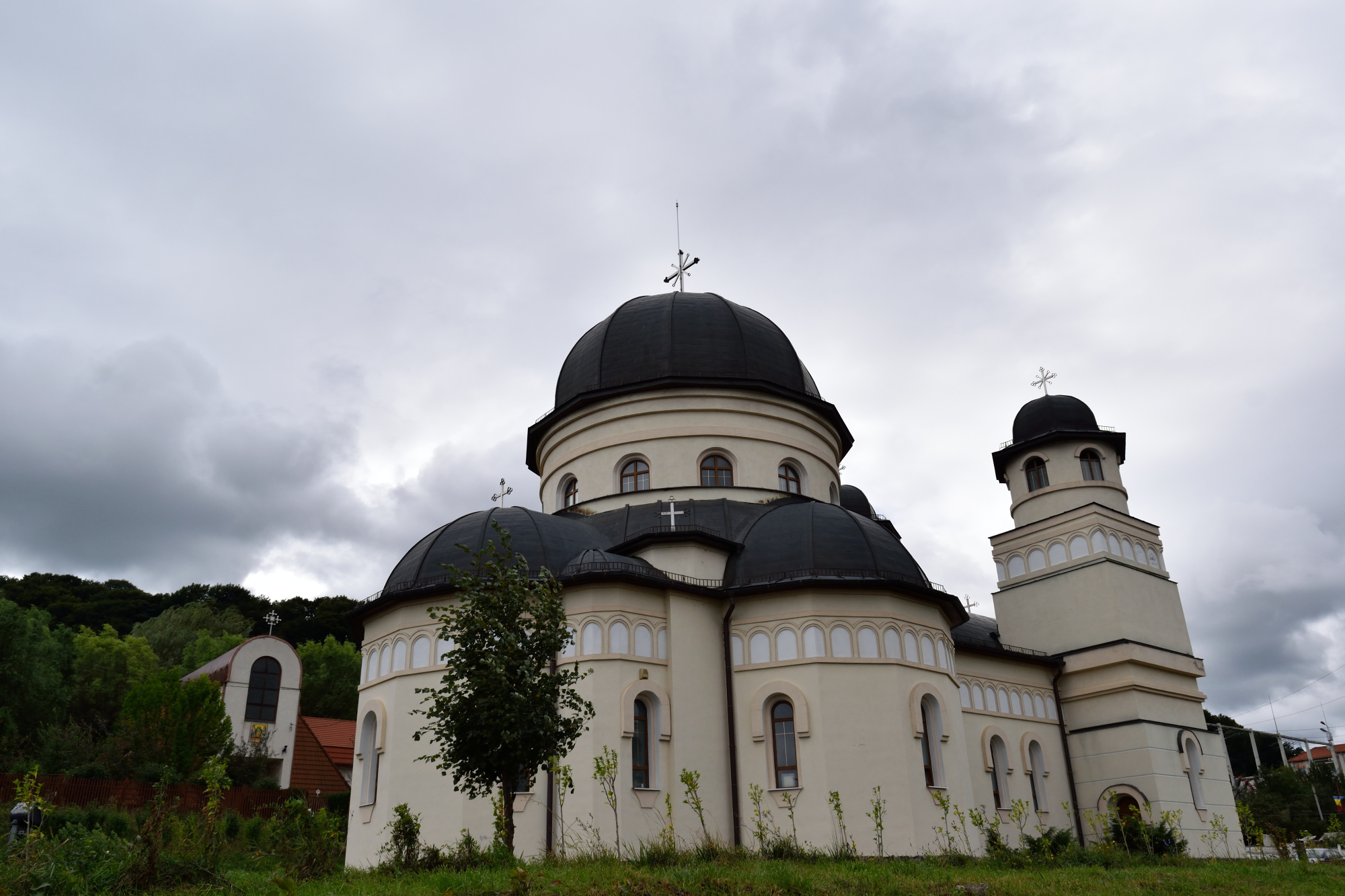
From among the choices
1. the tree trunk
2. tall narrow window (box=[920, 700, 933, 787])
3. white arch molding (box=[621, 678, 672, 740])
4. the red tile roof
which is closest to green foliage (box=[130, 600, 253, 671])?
the red tile roof

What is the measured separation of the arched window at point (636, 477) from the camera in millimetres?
24031

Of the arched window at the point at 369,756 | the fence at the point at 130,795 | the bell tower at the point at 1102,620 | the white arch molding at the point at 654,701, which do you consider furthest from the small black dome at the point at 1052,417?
the fence at the point at 130,795

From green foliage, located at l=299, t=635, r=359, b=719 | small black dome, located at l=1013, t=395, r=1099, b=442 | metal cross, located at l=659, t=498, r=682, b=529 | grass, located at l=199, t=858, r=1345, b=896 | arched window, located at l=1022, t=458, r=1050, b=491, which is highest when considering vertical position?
small black dome, located at l=1013, t=395, r=1099, b=442

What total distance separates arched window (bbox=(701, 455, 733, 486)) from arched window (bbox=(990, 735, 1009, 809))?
9.22 metres

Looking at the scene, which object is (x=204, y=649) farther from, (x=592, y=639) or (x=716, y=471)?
(x=592, y=639)

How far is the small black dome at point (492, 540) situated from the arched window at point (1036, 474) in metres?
15.1

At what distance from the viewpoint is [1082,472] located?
28.7 metres

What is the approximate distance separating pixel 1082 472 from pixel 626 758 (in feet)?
59.7

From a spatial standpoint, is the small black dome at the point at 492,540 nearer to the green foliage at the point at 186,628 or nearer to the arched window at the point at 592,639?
the arched window at the point at 592,639

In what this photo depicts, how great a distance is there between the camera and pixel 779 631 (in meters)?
19.2

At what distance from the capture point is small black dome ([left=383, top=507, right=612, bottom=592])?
63.6ft

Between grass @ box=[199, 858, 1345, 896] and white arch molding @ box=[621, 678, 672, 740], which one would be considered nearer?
grass @ box=[199, 858, 1345, 896]

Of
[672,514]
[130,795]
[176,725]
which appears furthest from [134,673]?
[672,514]

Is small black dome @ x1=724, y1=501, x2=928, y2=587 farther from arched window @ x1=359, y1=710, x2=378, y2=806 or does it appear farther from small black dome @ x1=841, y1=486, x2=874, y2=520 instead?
small black dome @ x1=841, y1=486, x2=874, y2=520
